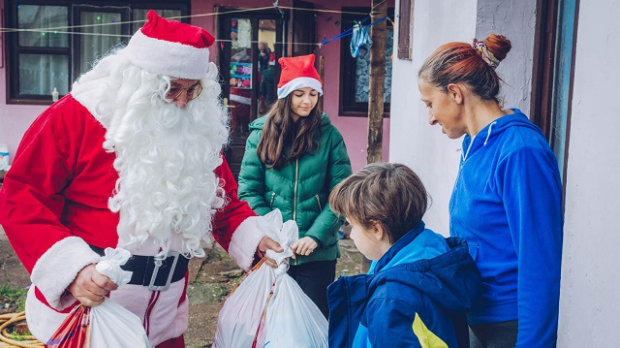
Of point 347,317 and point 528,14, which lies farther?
point 528,14

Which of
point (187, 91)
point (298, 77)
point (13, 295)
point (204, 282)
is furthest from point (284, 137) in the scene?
point (13, 295)

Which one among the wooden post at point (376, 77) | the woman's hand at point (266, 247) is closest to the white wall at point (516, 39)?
the woman's hand at point (266, 247)

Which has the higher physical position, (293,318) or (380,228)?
(380,228)

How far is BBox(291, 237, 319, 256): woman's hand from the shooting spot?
13.9ft

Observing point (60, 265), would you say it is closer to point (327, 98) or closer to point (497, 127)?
point (497, 127)

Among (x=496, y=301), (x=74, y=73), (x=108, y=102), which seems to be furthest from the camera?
(x=74, y=73)

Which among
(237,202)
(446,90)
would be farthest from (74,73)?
(446,90)

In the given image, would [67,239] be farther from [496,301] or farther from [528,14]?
[528,14]

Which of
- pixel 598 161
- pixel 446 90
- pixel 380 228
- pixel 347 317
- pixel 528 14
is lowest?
pixel 347 317

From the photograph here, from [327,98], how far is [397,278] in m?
8.72

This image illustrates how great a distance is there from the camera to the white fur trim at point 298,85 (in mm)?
4559

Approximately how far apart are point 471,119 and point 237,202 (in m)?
1.32

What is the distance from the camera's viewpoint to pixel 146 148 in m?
3.17

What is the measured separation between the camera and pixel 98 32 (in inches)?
435
